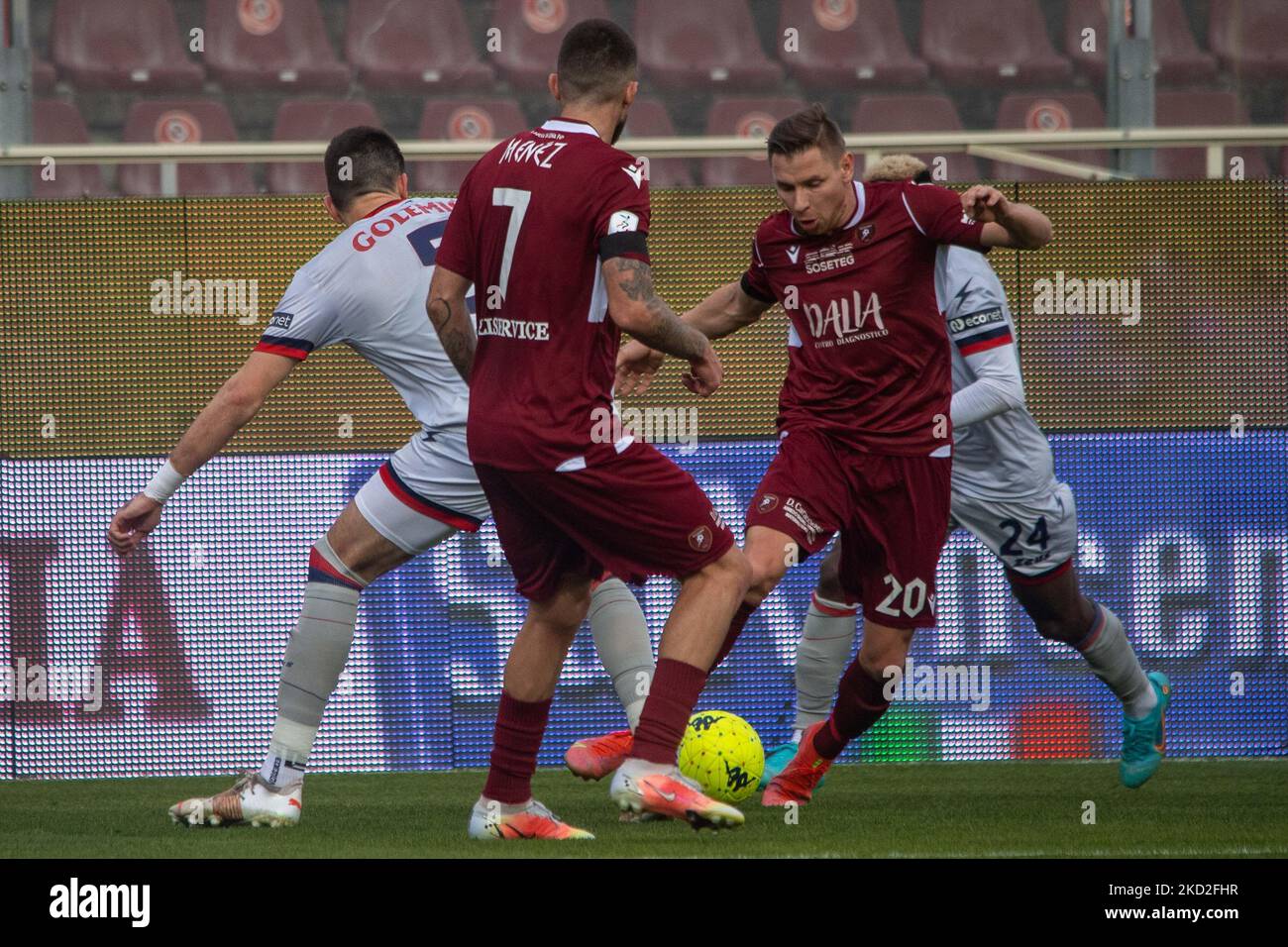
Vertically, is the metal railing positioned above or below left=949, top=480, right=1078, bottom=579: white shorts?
above

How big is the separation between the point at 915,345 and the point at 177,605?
326 centimetres

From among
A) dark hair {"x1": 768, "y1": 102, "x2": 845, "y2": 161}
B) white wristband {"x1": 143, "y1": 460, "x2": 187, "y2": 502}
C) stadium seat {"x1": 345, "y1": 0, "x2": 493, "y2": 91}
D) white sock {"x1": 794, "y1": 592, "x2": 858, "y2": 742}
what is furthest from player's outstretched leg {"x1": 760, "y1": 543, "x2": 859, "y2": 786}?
stadium seat {"x1": 345, "y1": 0, "x2": 493, "y2": 91}

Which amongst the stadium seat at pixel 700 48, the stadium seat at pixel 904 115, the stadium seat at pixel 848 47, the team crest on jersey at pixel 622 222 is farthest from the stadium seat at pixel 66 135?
the team crest on jersey at pixel 622 222

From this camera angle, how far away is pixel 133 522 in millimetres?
4828

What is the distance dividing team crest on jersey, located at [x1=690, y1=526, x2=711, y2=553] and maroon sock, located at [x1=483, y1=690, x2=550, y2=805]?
0.67 m

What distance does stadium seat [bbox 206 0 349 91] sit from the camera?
39.5 ft

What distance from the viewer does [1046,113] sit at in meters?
12.2

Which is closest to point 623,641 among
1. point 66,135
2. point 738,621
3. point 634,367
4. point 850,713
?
point 738,621

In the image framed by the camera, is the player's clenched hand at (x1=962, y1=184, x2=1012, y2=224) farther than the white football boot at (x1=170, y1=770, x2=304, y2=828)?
No

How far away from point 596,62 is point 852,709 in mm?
2105

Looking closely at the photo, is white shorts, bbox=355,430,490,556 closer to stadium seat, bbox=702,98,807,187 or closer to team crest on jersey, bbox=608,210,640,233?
team crest on jersey, bbox=608,210,640,233

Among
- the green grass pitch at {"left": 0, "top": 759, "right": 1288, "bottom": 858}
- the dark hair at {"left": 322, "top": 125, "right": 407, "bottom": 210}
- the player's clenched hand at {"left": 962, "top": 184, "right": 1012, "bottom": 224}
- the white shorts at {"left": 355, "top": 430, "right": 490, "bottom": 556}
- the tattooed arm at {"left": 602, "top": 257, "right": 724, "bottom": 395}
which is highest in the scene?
the dark hair at {"left": 322, "top": 125, "right": 407, "bottom": 210}

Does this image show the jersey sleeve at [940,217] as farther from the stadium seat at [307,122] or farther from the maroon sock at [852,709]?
the stadium seat at [307,122]

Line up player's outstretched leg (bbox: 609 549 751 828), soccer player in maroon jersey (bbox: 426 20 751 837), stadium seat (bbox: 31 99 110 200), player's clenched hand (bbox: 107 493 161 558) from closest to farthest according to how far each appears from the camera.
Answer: player's outstretched leg (bbox: 609 549 751 828) < soccer player in maroon jersey (bbox: 426 20 751 837) < player's clenched hand (bbox: 107 493 161 558) < stadium seat (bbox: 31 99 110 200)
